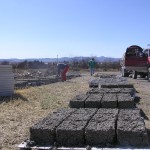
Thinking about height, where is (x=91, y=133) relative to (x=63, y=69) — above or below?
below

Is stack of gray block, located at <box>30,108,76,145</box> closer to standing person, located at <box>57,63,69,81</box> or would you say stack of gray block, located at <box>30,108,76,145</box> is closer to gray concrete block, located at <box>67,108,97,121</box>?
gray concrete block, located at <box>67,108,97,121</box>

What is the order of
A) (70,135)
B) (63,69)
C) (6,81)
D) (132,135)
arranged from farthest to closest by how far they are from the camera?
1. (63,69)
2. (6,81)
3. (70,135)
4. (132,135)

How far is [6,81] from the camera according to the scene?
13008mm

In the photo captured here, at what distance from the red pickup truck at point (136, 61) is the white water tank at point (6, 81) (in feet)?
45.9

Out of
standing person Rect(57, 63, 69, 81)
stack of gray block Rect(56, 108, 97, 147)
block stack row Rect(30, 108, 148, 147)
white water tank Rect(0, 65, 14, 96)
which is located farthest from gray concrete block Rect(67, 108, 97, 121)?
standing person Rect(57, 63, 69, 81)

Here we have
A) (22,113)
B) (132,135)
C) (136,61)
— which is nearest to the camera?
(132,135)

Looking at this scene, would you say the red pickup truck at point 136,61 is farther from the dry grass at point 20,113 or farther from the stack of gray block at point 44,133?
the stack of gray block at point 44,133

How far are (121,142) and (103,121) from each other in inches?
26.2

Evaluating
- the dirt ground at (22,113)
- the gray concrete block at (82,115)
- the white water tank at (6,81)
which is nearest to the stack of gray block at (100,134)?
the gray concrete block at (82,115)

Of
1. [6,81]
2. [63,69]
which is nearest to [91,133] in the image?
[6,81]

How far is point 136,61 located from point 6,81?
15.5 m

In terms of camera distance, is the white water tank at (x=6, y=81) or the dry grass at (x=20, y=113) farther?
the white water tank at (x=6, y=81)

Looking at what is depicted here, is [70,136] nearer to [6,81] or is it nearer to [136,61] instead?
[6,81]

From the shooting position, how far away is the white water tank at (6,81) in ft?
42.2
